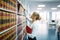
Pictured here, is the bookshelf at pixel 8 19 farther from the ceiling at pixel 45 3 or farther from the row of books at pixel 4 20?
the ceiling at pixel 45 3

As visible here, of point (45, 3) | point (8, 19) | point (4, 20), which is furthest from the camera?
point (45, 3)

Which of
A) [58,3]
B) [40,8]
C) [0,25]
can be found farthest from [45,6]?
[0,25]

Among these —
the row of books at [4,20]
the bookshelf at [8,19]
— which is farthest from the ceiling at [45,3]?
the row of books at [4,20]

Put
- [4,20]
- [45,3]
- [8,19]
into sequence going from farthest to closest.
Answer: [45,3] → [8,19] → [4,20]

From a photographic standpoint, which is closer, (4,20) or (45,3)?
(4,20)

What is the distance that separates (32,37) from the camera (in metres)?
3.56

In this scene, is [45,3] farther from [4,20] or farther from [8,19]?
[4,20]

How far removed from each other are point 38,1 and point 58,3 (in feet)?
6.71

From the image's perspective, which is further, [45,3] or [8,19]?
[45,3]

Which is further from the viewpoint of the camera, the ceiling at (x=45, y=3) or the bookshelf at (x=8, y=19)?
the ceiling at (x=45, y=3)

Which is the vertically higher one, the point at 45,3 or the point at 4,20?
the point at 45,3

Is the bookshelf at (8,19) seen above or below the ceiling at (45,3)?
below

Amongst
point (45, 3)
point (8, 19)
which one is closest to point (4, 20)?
point (8, 19)

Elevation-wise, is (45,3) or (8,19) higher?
(45,3)
